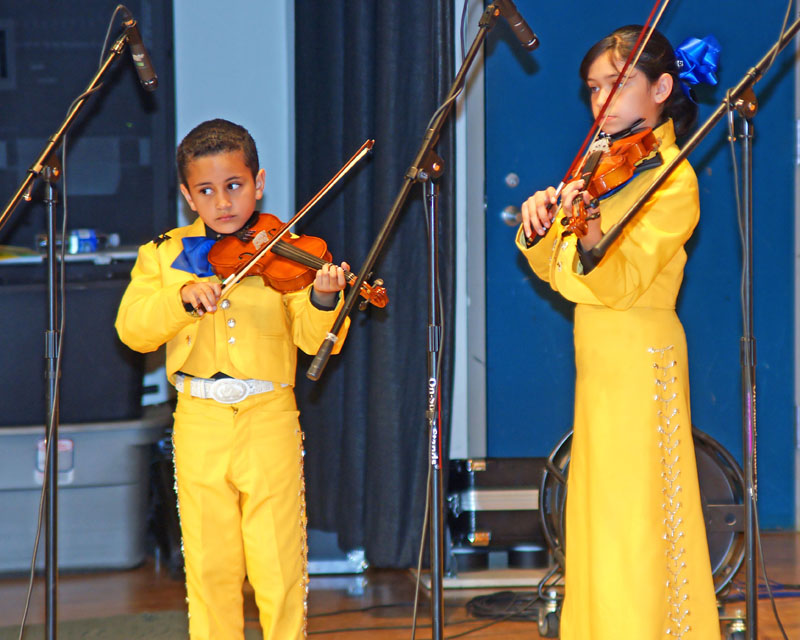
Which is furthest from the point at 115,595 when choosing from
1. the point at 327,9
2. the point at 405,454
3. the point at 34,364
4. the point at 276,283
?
the point at 327,9

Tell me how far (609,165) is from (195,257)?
86 centimetres

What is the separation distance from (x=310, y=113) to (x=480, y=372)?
1.01 metres

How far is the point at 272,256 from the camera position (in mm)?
1890

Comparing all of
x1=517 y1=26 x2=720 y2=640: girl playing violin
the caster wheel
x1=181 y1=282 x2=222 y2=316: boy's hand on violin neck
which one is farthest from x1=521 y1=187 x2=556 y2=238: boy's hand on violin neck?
the caster wheel

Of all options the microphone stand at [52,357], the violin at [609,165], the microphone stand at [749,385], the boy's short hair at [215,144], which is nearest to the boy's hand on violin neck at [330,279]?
the boy's short hair at [215,144]

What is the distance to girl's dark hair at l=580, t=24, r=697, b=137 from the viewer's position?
176 cm

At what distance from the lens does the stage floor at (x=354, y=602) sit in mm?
2428

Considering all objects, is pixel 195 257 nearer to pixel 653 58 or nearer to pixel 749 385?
pixel 653 58

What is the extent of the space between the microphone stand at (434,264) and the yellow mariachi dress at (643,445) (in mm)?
277

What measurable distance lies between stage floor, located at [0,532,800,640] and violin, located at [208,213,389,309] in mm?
1009

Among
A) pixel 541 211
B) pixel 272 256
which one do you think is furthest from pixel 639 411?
pixel 272 256

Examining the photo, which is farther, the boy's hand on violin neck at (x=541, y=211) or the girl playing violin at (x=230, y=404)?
the girl playing violin at (x=230, y=404)

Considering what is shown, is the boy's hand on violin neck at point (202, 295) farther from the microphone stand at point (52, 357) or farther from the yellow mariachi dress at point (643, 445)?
the yellow mariachi dress at point (643, 445)

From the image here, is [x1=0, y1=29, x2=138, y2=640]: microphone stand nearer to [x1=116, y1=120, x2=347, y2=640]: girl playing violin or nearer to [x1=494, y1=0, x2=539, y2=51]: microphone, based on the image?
[x1=116, y1=120, x2=347, y2=640]: girl playing violin
